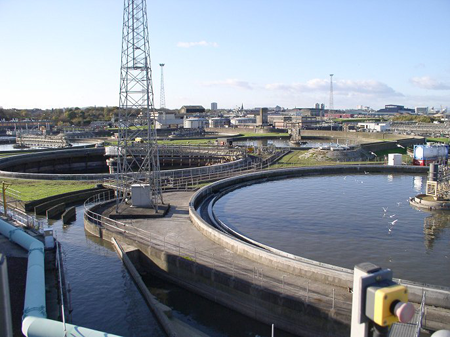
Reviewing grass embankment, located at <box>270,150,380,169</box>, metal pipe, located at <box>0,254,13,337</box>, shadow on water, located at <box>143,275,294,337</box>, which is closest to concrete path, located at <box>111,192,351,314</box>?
shadow on water, located at <box>143,275,294,337</box>

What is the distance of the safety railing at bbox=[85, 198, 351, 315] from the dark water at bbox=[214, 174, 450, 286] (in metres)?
4.01

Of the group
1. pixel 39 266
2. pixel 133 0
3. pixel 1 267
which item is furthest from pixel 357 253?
pixel 133 0

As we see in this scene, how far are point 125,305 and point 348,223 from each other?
1420cm

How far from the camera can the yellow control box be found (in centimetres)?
382

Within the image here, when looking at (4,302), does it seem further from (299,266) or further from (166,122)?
(166,122)

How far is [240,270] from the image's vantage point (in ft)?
51.7

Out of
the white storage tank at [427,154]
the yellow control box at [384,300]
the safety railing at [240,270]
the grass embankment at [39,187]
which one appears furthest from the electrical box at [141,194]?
the white storage tank at [427,154]

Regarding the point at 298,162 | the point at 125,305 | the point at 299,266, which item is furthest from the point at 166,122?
the point at 299,266

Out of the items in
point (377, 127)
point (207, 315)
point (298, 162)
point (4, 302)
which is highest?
point (377, 127)

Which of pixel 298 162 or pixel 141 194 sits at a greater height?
pixel 141 194

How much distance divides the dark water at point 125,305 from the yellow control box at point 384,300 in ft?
34.2

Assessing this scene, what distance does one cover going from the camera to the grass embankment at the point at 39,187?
31.8m

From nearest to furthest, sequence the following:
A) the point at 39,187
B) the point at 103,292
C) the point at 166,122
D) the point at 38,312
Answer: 1. the point at 38,312
2. the point at 103,292
3. the point at 39,187
4. the point at 166,122

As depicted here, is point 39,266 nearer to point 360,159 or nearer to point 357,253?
point 357,253
